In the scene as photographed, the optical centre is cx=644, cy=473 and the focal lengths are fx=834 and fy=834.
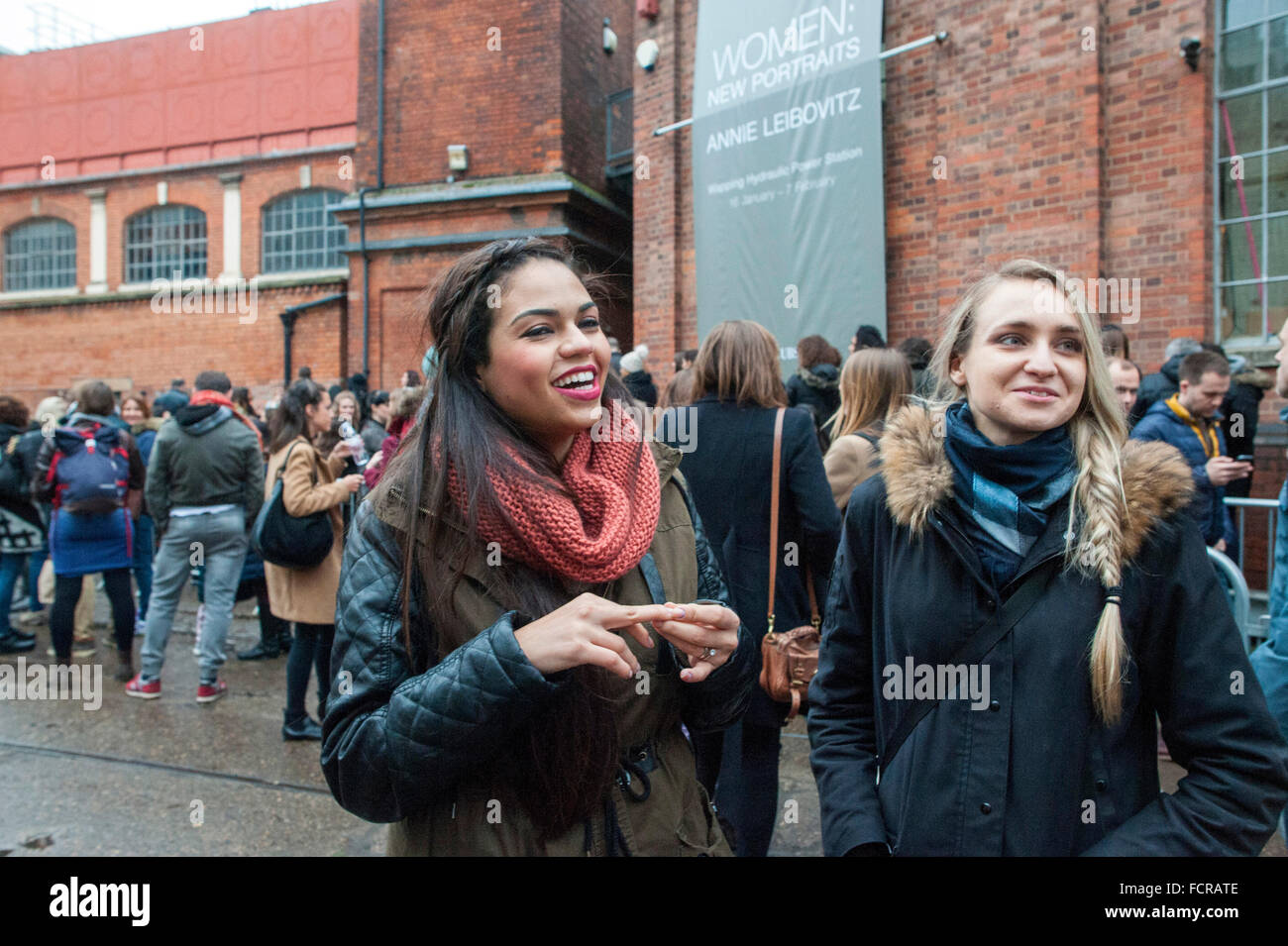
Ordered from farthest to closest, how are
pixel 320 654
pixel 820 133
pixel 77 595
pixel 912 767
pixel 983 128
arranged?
pixel 820 133
pixel 983 128
pixel 77 595
pixel 320 654
pixel 912 767

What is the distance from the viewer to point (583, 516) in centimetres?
171

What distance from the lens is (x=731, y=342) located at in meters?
3.50

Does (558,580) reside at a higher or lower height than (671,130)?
lower

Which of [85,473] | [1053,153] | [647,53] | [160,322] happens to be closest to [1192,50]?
[1053,153]

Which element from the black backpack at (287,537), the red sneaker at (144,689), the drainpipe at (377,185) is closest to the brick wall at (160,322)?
the drainpipe at (377,185)

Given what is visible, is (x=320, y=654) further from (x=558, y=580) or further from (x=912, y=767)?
(x=912, y=767)

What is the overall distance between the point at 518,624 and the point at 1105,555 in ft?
3.67

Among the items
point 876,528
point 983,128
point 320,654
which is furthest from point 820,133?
point 876,528

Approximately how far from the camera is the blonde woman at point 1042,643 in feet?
5.06

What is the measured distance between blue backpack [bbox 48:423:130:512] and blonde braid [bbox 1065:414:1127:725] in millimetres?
6477

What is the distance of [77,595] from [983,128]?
8559 mm

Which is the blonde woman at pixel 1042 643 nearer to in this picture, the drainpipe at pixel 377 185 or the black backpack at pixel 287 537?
the black backpack at pixel 287 537
